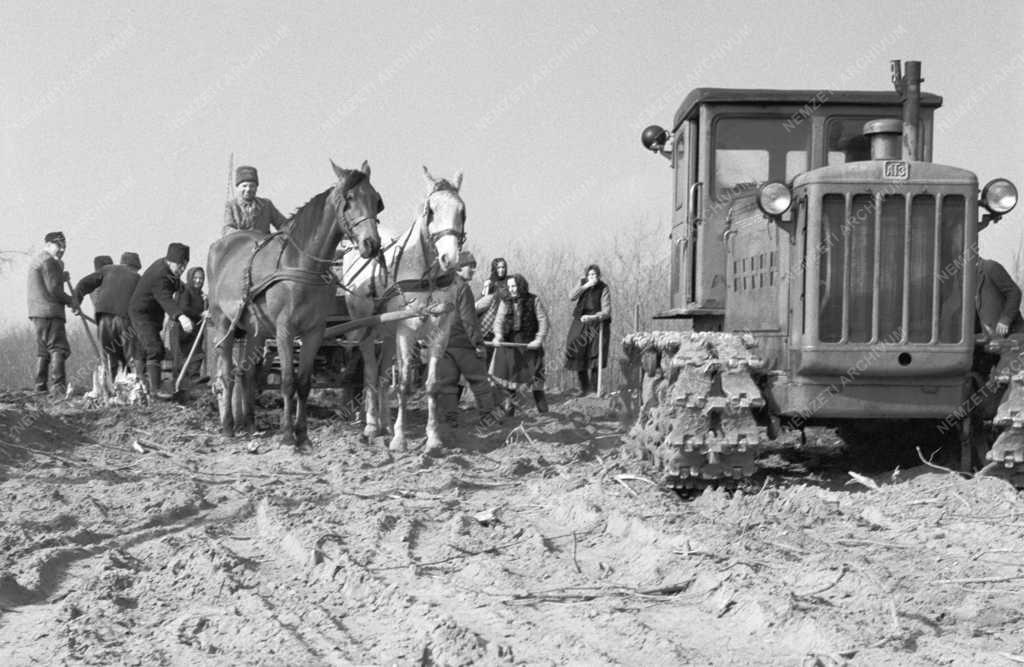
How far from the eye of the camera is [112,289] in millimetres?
14469

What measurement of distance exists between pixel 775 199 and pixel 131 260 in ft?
30.0

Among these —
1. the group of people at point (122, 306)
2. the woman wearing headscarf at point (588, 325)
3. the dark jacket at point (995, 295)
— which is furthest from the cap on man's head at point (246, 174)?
the dark jacket at point (995, 295)

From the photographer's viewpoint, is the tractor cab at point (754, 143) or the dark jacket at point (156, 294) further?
the dark jacket at point (156, 294)

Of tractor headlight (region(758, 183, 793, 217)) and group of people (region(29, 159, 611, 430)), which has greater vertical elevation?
tractor headlight (region(758, 183, 793, 217))

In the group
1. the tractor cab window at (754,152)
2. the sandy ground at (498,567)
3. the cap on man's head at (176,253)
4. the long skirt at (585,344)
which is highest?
the tractor cab window at (754,152)

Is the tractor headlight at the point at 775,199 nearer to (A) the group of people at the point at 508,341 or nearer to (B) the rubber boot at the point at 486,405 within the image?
(A) the group of people at the point at 508,341

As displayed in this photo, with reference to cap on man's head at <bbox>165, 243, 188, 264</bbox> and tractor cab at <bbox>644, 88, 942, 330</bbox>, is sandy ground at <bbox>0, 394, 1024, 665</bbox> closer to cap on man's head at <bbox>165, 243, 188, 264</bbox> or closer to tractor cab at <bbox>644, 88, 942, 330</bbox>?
tractor cab at <bbox>644, 88, 942, 330</bbox>

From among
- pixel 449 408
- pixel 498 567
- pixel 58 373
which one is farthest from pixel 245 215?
pixel 498 567

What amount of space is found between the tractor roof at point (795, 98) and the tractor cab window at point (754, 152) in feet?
0.50

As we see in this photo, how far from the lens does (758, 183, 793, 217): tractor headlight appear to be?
7945 mm

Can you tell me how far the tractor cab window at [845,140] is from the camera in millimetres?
9844

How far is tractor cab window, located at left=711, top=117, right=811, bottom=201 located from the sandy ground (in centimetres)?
217

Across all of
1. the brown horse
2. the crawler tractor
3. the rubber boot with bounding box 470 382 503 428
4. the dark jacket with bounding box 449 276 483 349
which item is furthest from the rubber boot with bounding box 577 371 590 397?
the crawler tractor

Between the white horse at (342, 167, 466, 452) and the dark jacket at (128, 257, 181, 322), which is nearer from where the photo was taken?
the white horse at (342, 167, 466, 452)
